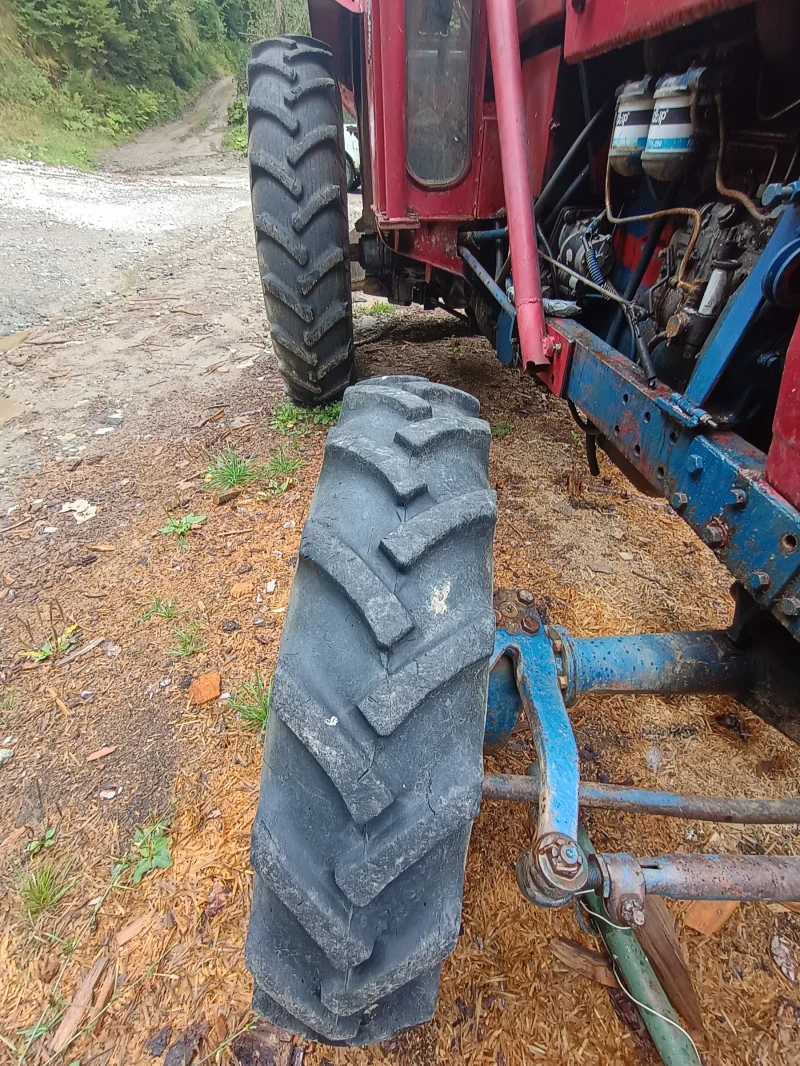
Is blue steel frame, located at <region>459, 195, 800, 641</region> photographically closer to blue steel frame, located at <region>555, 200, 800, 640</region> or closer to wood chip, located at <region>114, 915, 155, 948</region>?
blue steel frame, located at <region>555, 200, 800, 640</region>

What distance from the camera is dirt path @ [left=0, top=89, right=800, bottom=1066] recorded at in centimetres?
142

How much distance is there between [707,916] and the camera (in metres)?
1.55

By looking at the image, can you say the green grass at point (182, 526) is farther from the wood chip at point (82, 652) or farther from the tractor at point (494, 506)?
the tractor at point (494, 506)

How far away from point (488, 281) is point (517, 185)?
481 mm

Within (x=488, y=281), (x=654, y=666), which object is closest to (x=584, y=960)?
(x=654, y=666)

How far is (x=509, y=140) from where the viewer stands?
193cm

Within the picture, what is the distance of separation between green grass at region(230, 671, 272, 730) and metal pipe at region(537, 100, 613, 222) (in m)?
1.97

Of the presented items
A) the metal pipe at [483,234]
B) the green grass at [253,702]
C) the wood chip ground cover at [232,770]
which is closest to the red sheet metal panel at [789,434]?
the wood chip ground cover at [232,770]

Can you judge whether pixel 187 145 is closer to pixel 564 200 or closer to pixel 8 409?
pixel 8 409

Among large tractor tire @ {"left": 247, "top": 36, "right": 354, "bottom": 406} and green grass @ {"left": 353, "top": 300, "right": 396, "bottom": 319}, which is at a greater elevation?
large tractor tire @ {"left": 247, "top": 36, "right": 354, "bottom": 406}

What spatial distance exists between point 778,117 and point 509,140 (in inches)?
29.0

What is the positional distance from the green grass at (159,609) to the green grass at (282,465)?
909 mm

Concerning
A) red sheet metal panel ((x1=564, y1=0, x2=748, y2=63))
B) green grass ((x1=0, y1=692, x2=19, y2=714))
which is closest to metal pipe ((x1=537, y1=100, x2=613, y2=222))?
red sheet metal panel ((x1=564, y1=0, x2=748, y2=63))

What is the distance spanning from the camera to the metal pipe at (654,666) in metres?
1.42
